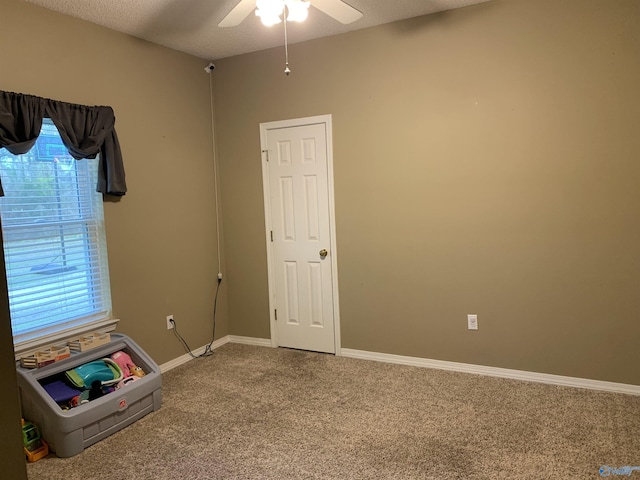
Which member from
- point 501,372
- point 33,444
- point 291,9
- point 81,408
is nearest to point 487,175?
point 501,372

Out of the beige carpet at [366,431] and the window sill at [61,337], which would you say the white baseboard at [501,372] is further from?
the window sill at [61,337]

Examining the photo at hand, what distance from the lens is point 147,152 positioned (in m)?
3.67

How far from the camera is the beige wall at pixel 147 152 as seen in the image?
296 centimetres

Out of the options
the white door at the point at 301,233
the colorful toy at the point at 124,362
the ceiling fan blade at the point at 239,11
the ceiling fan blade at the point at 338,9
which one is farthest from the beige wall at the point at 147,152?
the ceiling fan blade at the point at 338,9

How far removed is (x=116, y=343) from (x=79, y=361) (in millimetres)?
298

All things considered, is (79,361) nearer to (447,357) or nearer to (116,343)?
(116,343)

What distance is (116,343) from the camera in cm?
320

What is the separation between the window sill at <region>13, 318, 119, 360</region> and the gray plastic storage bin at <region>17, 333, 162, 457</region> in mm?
111

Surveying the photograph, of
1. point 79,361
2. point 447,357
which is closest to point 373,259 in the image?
point 447,357

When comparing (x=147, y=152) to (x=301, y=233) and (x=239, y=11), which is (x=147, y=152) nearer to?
(x=301, y=233)

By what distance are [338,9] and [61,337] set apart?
2643 millimetres

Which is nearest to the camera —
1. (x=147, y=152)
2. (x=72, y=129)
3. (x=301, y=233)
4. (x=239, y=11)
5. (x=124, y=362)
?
(x=239, y=11)

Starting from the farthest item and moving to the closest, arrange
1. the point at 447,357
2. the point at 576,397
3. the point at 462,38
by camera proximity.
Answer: the point at 447,357, the point at 462,38, the point at 576,397

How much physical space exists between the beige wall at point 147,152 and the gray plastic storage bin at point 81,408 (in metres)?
0.64
